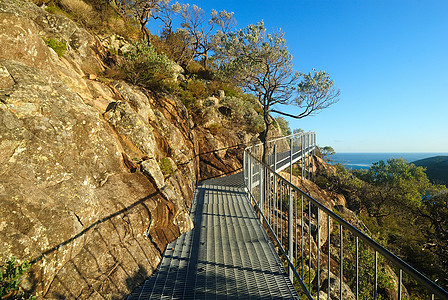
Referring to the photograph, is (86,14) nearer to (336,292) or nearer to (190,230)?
(190,230)

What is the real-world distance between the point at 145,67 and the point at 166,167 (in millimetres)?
4917

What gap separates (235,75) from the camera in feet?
42.4

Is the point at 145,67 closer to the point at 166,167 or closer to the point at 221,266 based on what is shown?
the point at 166,167

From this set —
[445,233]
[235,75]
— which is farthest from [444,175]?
[235,75]

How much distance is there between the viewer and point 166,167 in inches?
229

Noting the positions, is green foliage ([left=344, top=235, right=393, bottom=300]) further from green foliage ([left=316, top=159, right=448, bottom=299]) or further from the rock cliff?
the rock cliff

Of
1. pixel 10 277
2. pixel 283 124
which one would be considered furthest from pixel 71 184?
pixel 283 124

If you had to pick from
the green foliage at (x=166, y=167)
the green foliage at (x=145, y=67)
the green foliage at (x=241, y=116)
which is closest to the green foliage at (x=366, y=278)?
the green foliage at (x=166, y=167)

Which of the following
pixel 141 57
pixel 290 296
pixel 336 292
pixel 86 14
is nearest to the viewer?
pixel 290 296

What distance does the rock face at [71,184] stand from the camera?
2.41 meters

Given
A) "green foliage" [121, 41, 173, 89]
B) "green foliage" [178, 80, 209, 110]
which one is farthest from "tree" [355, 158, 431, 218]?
"green foliage" [121, 41, 173, 89]

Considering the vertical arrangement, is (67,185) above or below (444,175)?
above

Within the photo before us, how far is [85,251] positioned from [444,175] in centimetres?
8402

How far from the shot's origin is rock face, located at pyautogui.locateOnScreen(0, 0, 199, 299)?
2412 millimetres
